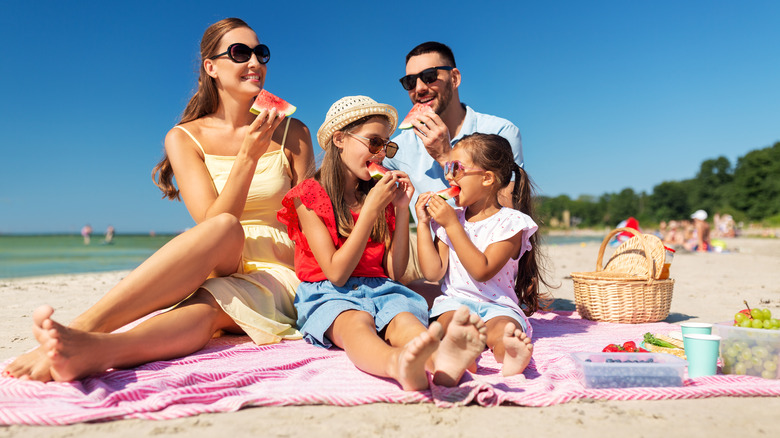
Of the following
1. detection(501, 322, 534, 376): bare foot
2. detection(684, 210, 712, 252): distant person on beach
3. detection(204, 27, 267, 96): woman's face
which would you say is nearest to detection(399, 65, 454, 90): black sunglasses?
detection(204, 27, 267, 96): woman's face

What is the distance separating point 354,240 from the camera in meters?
3.15

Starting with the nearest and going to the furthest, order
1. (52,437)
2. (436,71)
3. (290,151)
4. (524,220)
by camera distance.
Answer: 1. (52,437)
2. (524,220)
3. (290,151)
4. (436,71)

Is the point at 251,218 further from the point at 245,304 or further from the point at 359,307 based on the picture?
the point at 359,307

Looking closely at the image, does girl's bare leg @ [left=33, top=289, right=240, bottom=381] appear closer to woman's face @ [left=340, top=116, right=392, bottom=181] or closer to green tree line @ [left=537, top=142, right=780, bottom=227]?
woman's face @ [left=340, top=116, right=392, bottom=181]

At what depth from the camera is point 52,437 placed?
6.32ft

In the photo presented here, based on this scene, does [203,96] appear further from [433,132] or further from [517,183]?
[517,183]

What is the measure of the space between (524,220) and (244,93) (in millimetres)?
2416

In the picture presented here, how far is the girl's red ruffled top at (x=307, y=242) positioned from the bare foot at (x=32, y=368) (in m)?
1.59

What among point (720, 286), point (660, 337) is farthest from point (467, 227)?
point (720, 286)

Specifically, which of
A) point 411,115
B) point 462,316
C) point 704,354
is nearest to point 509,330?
point 462,316

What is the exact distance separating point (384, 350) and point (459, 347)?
41 cm

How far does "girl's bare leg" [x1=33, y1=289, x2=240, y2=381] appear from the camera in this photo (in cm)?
217

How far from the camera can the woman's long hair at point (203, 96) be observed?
4.02 meters

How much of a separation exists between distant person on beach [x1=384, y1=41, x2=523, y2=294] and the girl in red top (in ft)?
3.73
